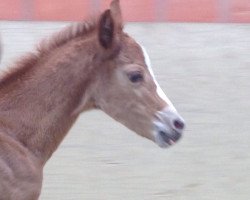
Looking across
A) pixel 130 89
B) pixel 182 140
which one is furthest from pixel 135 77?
pixel 182 140

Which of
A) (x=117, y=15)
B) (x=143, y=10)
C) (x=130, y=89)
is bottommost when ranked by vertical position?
(x=143, y=10)

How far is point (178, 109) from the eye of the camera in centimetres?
691

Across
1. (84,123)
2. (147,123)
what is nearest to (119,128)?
(84,123)

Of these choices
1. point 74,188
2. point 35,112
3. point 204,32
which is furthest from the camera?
point 204,32

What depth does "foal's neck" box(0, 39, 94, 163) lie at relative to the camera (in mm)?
5004

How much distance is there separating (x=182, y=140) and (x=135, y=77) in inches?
71.5

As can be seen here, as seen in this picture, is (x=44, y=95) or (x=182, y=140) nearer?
(x=44, y=95)

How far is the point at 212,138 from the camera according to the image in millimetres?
6871

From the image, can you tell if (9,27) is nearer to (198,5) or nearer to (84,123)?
(84,123)

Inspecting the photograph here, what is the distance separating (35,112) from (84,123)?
6.15 ft

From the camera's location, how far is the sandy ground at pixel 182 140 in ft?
22.0

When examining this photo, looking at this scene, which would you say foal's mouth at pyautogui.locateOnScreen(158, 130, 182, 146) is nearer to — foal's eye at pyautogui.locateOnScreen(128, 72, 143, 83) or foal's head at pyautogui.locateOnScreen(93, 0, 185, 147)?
foal's head at pyautogui.locateOnScreen(93, 0, 185, 147)

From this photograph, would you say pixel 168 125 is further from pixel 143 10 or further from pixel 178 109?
pixel 143 10

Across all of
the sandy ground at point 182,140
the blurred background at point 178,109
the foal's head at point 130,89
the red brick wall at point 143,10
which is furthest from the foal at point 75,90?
the red brick wall at point 143,10
